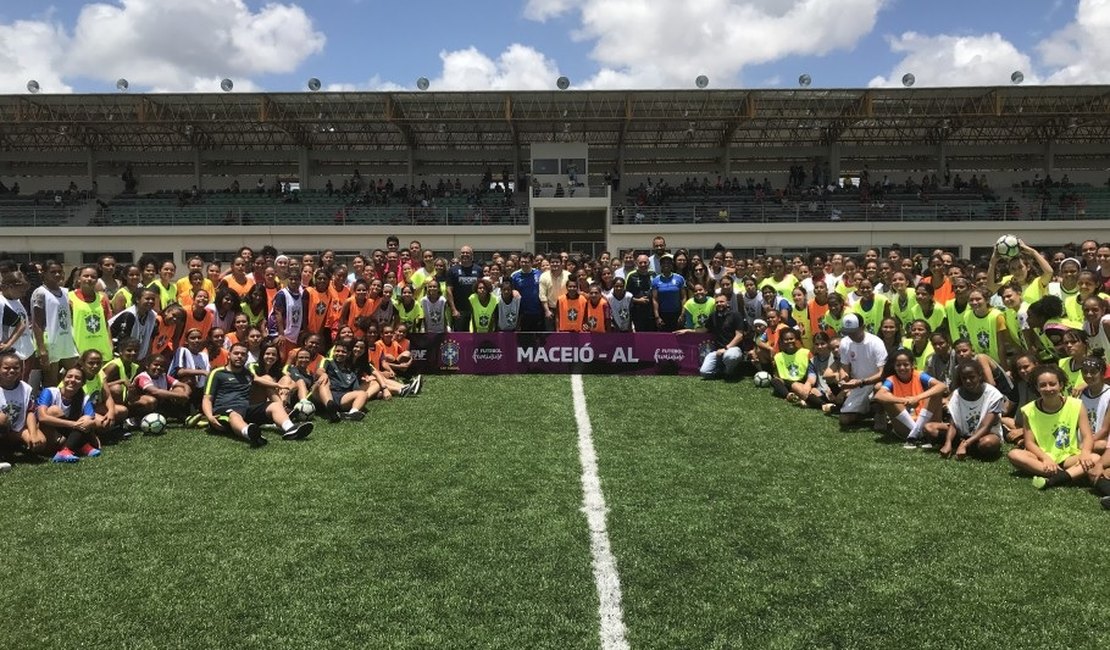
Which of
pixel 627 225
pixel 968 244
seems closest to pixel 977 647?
pixel 627 225

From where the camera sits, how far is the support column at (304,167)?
128 ft

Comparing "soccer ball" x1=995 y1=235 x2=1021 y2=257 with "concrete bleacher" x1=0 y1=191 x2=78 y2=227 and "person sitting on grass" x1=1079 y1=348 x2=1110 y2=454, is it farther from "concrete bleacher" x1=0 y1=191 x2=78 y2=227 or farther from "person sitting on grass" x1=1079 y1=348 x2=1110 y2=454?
"concrete bleacher" x1=0 y1=191 x2=78 y2=227

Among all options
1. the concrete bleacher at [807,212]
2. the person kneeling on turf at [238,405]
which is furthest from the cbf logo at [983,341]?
the concrete bleacher at [807,212]

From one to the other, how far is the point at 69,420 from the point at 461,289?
5.73 meters

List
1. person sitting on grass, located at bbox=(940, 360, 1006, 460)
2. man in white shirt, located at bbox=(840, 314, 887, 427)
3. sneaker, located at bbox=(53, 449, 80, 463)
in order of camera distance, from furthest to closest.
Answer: man in white shirt, located at bbox=(840, 314, 887, 427)
sneaker, located at bbox=(53, 449, 80, 463)
person sitting on grass, located at bbox=(940, 360, 1006, 460)

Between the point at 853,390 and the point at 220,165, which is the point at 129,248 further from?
the point at 853,390

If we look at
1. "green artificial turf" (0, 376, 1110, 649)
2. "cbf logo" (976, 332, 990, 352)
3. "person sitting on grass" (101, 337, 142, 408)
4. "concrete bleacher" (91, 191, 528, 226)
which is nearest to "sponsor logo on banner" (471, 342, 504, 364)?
"green artificial turf" (0, 376, 1110, 649)

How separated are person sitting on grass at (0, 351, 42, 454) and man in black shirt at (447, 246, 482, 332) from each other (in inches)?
227

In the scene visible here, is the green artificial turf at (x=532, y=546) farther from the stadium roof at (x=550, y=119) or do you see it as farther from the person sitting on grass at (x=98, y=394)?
the stadium roof at (x=550, y=119)

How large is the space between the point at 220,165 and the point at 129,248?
9.51 meters

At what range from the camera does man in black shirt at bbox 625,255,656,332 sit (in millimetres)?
11211

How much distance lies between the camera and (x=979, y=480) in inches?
236

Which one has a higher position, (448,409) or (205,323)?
(205,323)

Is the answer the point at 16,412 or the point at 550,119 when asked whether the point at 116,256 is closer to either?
the point at 550,119
